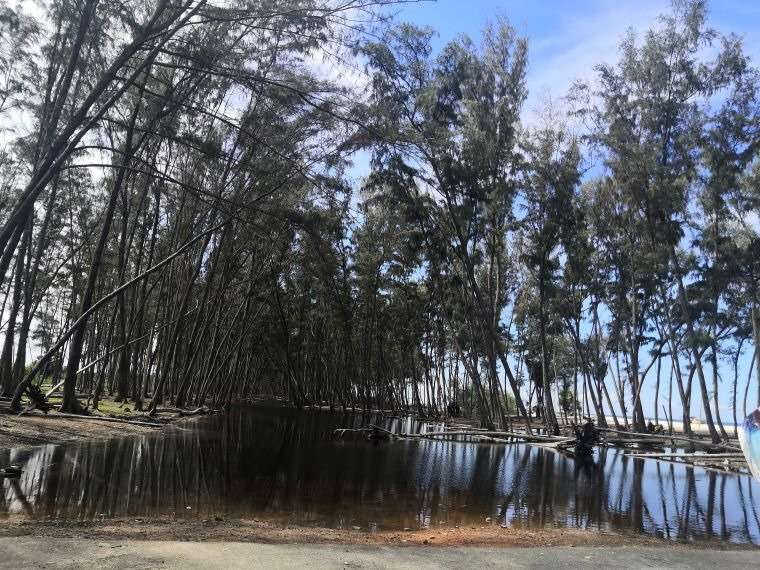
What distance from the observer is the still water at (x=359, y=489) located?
7.48 m

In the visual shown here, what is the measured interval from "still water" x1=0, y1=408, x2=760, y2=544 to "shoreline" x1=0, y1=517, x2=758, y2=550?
0.42m

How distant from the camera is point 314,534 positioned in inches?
247

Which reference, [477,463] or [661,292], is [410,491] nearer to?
[477,463]

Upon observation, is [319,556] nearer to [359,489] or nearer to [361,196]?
[359,489]

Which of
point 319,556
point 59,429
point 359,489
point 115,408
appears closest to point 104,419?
point 59,429

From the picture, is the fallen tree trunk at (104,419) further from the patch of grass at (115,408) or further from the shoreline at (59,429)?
the patch of grass at (115,408)

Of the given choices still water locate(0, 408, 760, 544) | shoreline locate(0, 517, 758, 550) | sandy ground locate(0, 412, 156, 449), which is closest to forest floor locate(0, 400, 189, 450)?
sandy ground locate(0, 412, 156, 449)

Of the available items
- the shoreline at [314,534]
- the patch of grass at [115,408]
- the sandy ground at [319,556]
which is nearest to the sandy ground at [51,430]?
the patch of grass at [115,408]

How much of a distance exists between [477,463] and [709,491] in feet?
16.4

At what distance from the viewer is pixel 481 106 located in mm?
21203

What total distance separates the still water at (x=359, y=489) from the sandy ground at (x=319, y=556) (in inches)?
68.4

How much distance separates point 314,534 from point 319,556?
133 cm

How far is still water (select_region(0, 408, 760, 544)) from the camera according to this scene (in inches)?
295

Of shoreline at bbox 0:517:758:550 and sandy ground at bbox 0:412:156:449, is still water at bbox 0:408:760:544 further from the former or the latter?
sandy ground at bbox 0:412:156:449
